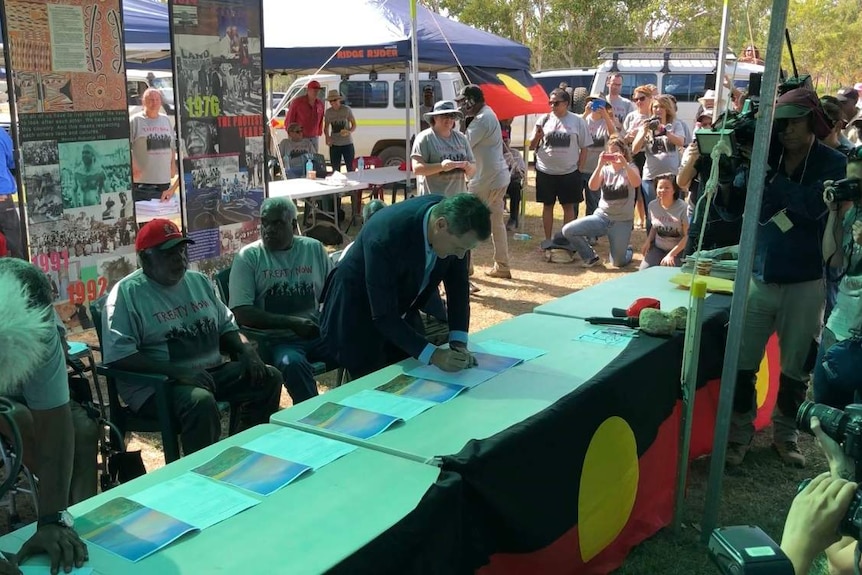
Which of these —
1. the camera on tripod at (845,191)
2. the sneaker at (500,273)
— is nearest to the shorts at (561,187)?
the sneaker at (500,273)

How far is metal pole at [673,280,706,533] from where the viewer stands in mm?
2861

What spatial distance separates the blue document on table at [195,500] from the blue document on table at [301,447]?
219 mm

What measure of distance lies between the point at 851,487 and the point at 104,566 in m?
1.41

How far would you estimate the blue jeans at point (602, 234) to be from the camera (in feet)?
25.6

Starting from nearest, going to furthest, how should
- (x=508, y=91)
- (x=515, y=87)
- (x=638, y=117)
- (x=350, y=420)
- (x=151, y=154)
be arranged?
(x=350, y=420)
(x=151, y=154)
(x=638, y=117)
(x=508, y=91)
(x=515, y=87)

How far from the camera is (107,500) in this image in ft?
6.05

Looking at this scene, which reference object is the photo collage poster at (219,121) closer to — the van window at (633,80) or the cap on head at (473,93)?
the cap on head at (473,93)

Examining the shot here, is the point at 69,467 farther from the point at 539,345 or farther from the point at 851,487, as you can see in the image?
the point at 539,345

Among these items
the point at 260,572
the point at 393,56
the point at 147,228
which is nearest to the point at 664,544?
the point at 260,572

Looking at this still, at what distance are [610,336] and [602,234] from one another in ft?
16.2

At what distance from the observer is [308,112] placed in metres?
10.4

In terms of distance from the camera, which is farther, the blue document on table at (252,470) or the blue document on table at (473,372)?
the blue document on table at (473,372)

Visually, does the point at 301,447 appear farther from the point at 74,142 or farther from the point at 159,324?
the point at 74,142

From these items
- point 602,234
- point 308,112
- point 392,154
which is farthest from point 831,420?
point 392,154
